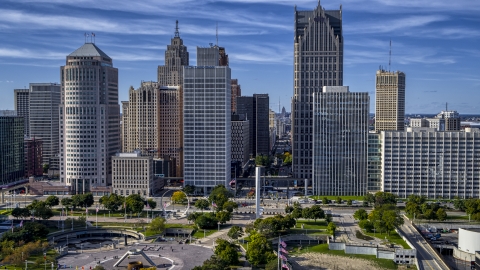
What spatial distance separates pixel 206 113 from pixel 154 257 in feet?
272

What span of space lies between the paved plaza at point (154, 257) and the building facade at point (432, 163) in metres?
84.5

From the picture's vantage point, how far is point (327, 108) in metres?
194

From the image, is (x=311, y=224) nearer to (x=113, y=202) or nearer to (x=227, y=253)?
(x=227, y=253)

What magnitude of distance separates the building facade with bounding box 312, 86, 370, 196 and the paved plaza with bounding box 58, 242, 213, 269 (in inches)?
3053

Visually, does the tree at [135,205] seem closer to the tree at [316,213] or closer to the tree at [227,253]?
the tree at [316,213]

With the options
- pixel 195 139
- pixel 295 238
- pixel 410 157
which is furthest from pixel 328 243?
pixel 195 139

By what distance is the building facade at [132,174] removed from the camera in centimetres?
19850

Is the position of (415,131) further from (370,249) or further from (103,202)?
(103,202)

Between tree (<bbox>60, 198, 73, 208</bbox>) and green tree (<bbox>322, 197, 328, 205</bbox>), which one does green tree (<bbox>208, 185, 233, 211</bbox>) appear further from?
tree (<bbox>60, 198, 73, 208</bbox>)

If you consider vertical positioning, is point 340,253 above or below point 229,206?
below

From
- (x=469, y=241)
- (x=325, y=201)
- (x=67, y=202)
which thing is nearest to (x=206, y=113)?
(x=325, y=201)

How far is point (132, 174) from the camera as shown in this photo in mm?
199375

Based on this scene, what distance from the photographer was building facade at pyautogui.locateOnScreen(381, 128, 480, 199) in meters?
186

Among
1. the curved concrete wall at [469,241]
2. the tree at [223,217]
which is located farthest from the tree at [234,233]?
the curved concrete wall at [469,241]
